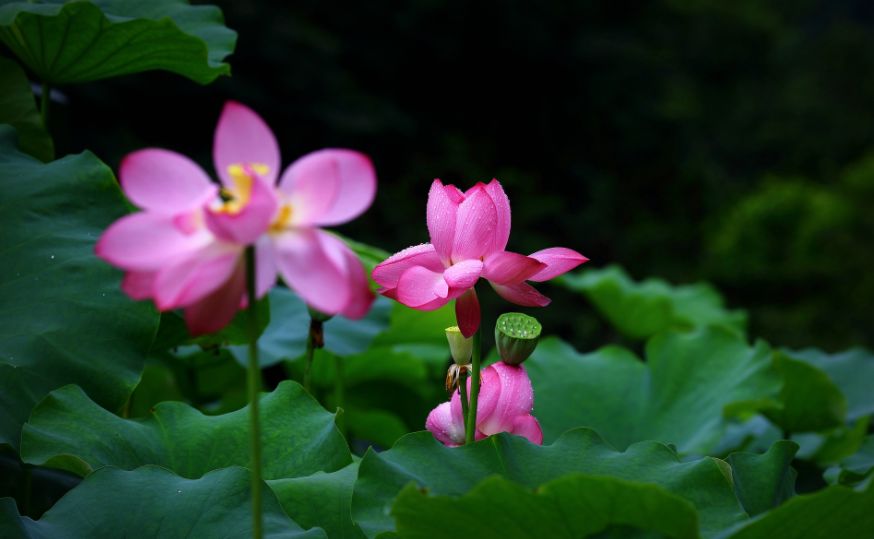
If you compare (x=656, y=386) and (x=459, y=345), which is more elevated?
(x=459, y=345)

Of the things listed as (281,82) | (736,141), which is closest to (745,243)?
(281,82)

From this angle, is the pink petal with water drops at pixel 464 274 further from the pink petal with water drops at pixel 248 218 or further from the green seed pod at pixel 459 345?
the pink petal with water drops at pixel 248 218

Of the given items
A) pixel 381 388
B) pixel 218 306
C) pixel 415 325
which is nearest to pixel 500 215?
pixel 218 306

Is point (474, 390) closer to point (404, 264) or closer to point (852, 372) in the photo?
point (404, 264)

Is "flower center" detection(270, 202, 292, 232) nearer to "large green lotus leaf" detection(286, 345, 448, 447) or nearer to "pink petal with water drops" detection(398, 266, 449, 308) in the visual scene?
"pink petal with water drops" detection(398, 266, 449, 308)

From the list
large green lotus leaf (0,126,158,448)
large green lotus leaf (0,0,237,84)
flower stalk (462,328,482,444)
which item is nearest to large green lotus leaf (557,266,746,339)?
large green lotus leaf (0,0,237,84)

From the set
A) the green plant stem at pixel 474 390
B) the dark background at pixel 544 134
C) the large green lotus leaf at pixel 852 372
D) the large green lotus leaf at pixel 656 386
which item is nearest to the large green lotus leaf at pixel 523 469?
the green plant stem at pixel 474 390

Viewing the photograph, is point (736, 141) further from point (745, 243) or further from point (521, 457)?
point (521, 457)
